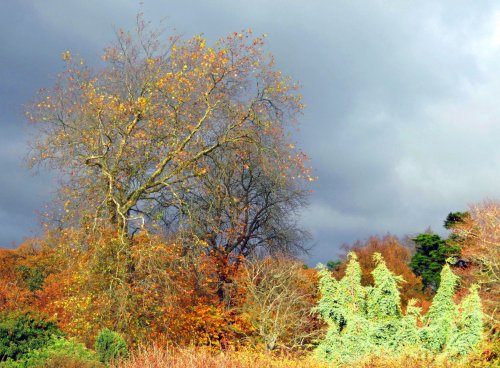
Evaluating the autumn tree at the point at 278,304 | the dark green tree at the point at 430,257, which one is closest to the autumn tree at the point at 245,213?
the autumn tree at the point at 278,304

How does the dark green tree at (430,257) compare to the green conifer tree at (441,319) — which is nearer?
the green conifer tree at (441,319)

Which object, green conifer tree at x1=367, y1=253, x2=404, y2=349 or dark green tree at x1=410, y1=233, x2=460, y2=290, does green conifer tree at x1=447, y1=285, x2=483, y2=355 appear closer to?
green conifer tree at x1=367, y1=253, x2=404, y2=349

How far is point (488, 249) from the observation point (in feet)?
90.4

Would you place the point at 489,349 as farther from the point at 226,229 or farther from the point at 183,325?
the point at 226,229

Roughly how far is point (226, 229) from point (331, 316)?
29.5 ft

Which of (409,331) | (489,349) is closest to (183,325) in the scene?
(409,331)

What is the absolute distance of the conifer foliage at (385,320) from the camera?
16.6 m

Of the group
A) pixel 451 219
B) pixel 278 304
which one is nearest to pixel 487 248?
pixel 278 304

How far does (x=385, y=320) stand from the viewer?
17.5 meters

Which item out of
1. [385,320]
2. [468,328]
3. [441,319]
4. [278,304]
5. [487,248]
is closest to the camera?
[468,328]

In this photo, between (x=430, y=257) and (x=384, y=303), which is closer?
(x=384, y=303)

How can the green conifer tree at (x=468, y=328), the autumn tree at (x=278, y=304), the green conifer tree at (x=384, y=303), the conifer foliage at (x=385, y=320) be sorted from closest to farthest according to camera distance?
the green conifer tree at (x=468, y=328)
the conifer foliage at (x=385, y=320)
the green conifer tree at (x=384, y=303)
the autumn tree at (x=278, y=304)

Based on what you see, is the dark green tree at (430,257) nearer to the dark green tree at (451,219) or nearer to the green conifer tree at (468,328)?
the dark green tree at (451,219)

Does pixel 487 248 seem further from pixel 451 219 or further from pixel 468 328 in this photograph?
pixel 451 219
